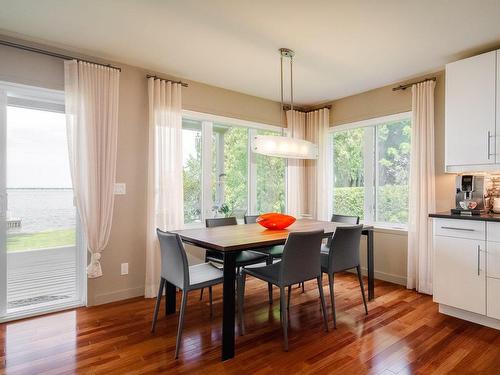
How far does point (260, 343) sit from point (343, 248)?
1103mm

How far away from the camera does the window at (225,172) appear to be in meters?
4.00

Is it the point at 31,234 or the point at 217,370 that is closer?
the point at 217,370

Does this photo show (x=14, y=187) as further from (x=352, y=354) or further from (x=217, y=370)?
(x=352, y=354)

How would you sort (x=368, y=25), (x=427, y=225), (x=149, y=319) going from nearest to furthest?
(x=368, y=25)
(x=149, y=319)
(x=427, y=225)

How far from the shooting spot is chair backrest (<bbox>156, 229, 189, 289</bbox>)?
224 centimetres

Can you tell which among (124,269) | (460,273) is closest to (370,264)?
(460,273)

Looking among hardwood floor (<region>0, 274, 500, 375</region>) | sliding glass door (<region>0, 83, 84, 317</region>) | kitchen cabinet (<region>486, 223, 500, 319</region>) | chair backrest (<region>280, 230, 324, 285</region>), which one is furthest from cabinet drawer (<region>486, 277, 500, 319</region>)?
sliding glass door (<region>0, 83, 84, 317</region>)

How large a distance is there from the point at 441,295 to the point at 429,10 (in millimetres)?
2473

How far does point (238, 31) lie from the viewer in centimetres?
265

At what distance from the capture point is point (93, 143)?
3.08 meters

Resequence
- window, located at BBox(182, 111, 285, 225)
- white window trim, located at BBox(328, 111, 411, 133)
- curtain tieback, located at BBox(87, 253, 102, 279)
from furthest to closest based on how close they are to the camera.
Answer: window, located at BBox(182, 111, 285, 225) → white window trim, located at BBox(328, 111, 411, 133) → curtain tieback, located at BBox(87, 253, 102, 279)

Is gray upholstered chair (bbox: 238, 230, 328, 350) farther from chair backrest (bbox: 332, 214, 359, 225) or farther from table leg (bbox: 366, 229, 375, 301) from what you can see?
chair backrest (bbox: 332, 214, 359, 225)

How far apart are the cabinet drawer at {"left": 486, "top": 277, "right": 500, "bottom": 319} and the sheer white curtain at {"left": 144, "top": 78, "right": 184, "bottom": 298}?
304cm

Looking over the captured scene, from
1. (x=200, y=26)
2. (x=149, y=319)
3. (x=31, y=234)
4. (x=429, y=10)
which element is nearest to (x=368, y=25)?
(x=429, y=10)
